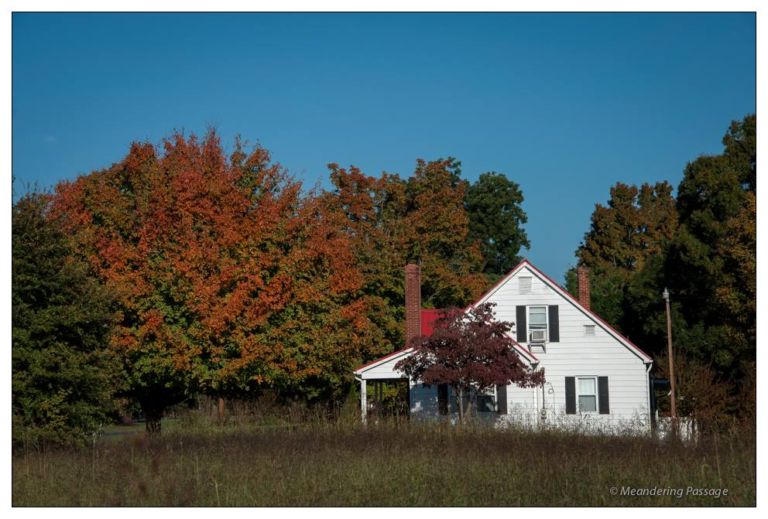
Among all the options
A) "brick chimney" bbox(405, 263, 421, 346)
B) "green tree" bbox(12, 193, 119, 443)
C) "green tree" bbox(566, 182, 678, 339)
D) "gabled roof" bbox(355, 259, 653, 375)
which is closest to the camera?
"green tree" bbox(12, 193, 119, 443)

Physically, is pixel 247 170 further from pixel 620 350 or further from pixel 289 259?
pixel 620 350

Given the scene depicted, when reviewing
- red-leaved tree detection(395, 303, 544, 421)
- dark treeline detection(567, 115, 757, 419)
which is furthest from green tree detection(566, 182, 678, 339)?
red-leaved tree detection(395, 303, 544, 421)

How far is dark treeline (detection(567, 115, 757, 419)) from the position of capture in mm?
29844

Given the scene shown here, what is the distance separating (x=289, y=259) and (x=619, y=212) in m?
38.4

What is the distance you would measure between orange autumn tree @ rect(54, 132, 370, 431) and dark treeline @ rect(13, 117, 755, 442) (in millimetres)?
59

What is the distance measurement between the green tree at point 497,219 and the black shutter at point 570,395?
30.2 meters

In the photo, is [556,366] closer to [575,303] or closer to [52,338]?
[575,303]

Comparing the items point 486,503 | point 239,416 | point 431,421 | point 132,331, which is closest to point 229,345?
point 132,331

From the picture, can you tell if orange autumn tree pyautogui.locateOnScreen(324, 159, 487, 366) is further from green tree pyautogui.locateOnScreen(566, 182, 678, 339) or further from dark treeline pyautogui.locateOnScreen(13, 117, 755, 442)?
green tree pyautogui.locateOnScreen(566, 182, 678, 339)

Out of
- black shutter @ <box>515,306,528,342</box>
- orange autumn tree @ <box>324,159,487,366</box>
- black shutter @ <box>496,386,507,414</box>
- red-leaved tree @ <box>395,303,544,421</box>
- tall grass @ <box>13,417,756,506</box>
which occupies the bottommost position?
tall grass @ <box>13,417,756,506</box>

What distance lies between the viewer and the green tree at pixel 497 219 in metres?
63.9

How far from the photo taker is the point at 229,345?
27.9 m

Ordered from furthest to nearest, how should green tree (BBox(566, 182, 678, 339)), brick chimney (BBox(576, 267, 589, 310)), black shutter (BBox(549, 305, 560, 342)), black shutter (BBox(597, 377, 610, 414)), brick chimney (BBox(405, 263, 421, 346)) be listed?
green tree (BBox(566, 182, 678, 339))
brick chimney (BBox(576, 267, 589, 310))
brick chimney (BBox(405, 263, 421, 346))
black shutter (BBox(549, 305, 560, 342))
black shutter (BBox(597, 377, 610, 414))

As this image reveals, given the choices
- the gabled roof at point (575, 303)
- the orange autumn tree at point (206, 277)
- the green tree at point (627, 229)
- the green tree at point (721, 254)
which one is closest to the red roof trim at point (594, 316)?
the gabled roof at point (575, 303)
